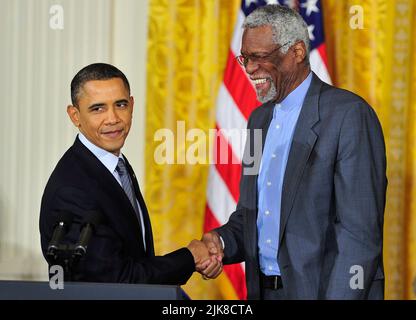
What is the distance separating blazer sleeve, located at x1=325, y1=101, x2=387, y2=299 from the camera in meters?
2.82

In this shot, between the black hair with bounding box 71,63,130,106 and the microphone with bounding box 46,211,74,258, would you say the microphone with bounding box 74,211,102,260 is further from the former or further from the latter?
the black hair with bounding box 71,63,130,106

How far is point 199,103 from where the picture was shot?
16.3 ft

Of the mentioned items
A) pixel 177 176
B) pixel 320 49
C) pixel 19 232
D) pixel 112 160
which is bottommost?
pixel 19 232

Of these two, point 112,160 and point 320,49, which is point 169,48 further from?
point 112,160

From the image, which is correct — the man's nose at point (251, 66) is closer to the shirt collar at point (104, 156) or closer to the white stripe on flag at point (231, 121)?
the shirt collar at point (104, 156)

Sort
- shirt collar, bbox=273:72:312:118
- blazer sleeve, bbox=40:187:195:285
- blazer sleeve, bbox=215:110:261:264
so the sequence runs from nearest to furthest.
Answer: blazer sleeve, bbox=40:187:195:285
shirt collar, bbox=273:72:312:118
blazer sleeve, bbox=215:110:261:264

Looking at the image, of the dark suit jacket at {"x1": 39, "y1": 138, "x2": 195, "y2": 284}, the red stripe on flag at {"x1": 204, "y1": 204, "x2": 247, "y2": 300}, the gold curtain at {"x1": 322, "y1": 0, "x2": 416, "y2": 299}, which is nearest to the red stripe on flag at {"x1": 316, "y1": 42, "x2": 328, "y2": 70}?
the gold curtain at {"x1": 322, "y1": 0, "x2": 416, "y2": 299}

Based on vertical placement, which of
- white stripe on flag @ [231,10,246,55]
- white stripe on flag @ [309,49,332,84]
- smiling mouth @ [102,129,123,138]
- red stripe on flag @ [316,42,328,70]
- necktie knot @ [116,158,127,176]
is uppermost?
white stripe on flag @ [231,10,246,55]

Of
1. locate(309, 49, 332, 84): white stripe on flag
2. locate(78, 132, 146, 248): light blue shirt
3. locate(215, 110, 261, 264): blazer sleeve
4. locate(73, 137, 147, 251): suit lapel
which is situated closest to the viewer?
locate(73, 137, 147, 251): suit lapel

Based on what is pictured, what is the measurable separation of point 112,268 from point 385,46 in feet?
8.97

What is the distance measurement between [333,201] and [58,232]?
113 centimetres

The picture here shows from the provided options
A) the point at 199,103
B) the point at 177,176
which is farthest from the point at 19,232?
the point at 199,103

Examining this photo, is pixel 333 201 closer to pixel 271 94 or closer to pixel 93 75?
pixel 271 94

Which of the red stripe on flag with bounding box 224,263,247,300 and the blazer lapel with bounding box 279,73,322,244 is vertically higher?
the blazer lapel with bounding box 279,73,322,244
